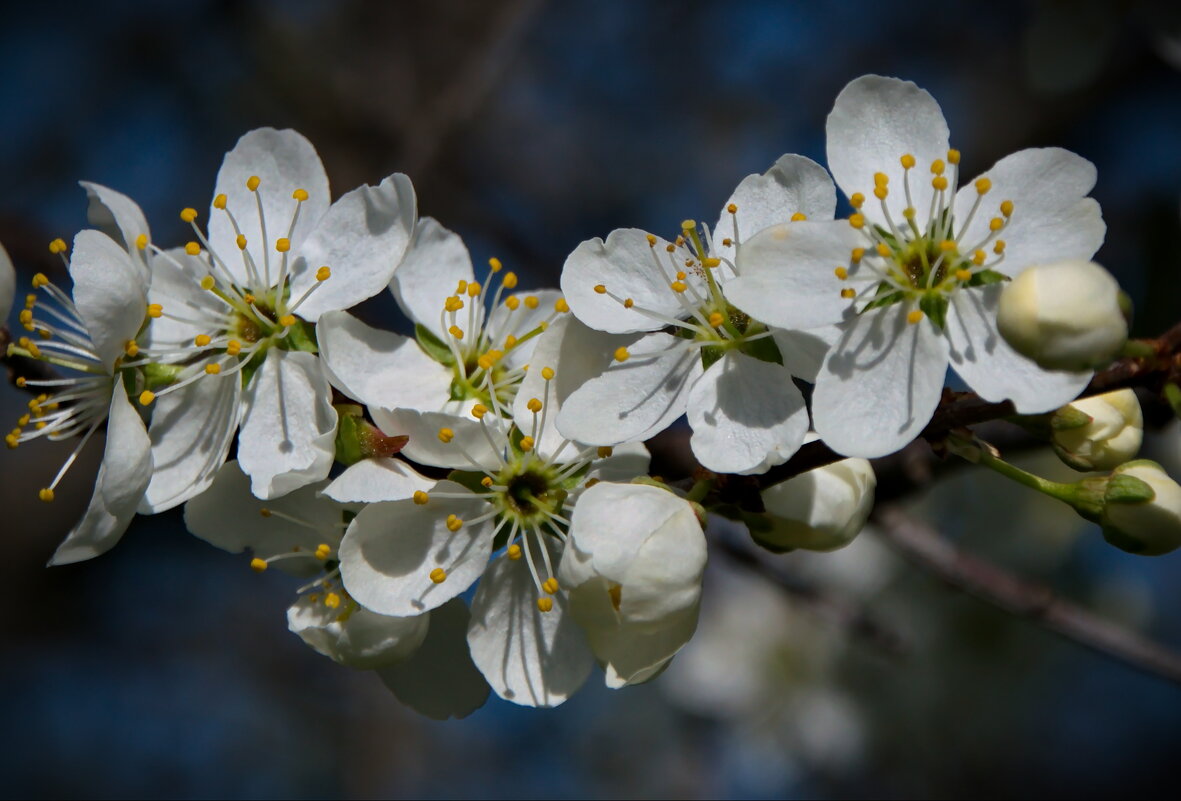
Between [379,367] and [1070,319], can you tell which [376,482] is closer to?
[379,367]

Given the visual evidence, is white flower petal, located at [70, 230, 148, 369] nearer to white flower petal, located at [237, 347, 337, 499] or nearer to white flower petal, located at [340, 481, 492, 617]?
white flower petal, located at [237, 347, 337, 499]

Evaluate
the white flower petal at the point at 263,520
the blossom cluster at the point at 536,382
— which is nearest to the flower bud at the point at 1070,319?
the blossom cluster at the point at 536,382

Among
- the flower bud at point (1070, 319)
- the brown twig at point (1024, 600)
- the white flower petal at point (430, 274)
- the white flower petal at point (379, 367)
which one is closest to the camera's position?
the flower bud at point (1070, 319)

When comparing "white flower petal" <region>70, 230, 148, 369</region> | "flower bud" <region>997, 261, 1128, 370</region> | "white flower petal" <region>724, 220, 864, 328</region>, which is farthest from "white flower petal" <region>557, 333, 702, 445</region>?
"white flower petal" <region>70, 230, 148, 369</region>

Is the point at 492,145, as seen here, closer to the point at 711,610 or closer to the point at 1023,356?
the point at 711,610

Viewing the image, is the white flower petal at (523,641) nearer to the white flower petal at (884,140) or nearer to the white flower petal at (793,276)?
the white flower petal at (793,276)
